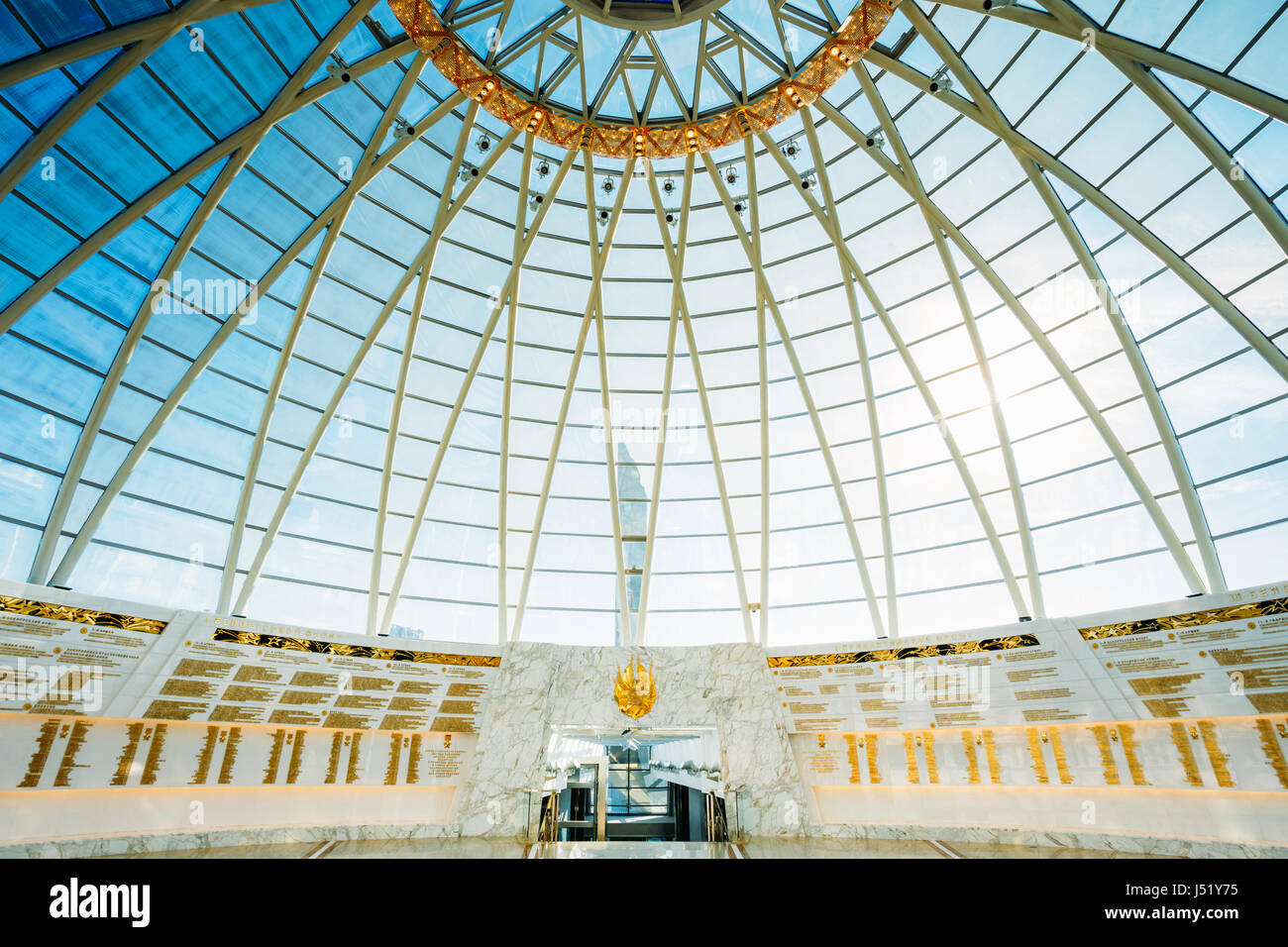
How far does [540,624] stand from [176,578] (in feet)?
42.8

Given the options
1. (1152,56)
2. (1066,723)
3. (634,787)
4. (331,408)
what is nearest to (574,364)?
(331,408)

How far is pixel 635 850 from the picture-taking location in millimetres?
16734

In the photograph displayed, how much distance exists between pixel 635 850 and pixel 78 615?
17.0 m

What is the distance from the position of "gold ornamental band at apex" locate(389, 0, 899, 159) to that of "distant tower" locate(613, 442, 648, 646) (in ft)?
38.4

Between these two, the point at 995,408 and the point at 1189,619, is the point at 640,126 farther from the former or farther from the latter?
the point at 1189,619

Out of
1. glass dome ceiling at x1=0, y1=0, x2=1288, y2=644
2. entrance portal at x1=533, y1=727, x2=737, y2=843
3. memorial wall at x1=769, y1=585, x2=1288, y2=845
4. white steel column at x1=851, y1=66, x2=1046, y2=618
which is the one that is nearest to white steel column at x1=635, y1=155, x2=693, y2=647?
glass dome ceiling at x1=0, y1=0, x2=1288, y2=644

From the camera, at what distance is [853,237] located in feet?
74.6

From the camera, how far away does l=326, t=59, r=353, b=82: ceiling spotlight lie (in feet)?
55.9

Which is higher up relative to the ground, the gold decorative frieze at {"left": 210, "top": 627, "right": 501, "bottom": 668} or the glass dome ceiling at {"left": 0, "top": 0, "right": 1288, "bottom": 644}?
the glass dome ceiling at {"left": 0, "top": 0, "right": 1288, "bottom": 644}

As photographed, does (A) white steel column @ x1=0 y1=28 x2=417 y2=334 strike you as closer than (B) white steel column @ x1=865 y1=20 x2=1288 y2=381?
Yes

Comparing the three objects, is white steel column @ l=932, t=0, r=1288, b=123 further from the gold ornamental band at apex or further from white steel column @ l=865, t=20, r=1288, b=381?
the gold ornamental band at apex

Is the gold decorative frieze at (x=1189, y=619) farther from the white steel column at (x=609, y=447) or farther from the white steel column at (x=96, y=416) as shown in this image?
the white steel column at (x=96, y=416)
